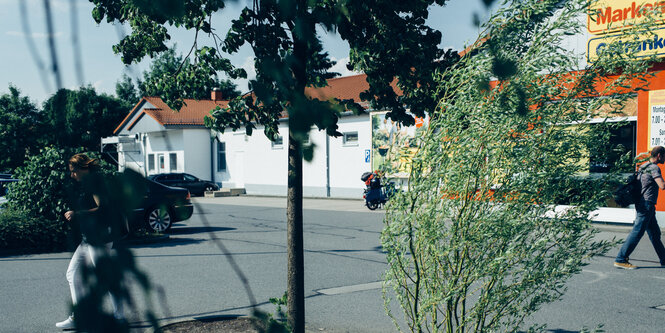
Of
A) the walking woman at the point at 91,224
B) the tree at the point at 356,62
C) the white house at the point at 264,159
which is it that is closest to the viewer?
the walking woman at the point at 91,224

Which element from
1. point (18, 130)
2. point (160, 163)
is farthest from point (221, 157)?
point (18, 130)

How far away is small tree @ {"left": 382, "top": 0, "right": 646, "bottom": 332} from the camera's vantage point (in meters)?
3.14

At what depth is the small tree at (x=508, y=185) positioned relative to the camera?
3.14 metres

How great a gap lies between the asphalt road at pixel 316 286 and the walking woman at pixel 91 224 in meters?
2.04

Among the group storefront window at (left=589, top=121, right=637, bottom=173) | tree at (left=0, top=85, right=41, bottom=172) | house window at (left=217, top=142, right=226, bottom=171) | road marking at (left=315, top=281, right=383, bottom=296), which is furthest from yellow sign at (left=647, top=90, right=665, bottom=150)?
house window at (left=217, top=142, right=226, bottom=171)

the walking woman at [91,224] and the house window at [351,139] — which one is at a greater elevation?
the house window at [351,139]

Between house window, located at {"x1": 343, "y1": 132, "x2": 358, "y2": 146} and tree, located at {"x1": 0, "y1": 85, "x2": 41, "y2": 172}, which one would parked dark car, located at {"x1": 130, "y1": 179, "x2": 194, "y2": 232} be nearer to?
tree, located at {"x1": 0, "y1": 85, "x2": 41, "y2": 172}

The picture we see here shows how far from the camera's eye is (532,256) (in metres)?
3.31

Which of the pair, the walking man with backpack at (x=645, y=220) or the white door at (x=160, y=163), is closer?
the white door at (x=160, y=163)

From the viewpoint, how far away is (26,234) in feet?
33.7

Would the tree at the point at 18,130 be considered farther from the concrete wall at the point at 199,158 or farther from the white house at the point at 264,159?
the concrete wall at the point at 199,158

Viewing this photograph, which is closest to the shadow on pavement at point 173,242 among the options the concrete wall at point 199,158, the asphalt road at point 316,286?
the asphalt road at point 316,286

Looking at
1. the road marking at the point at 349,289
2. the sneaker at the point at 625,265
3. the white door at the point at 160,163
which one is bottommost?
the road marking at the point at 349,289

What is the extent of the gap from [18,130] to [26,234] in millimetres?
10700
